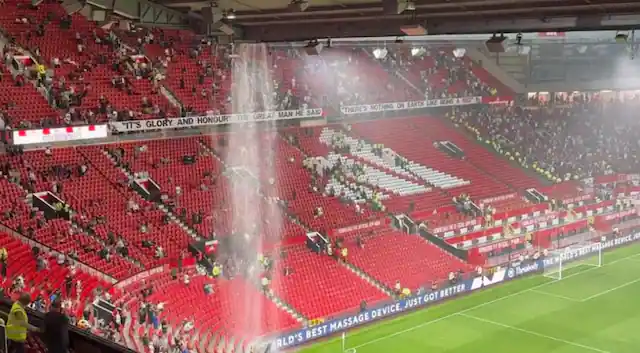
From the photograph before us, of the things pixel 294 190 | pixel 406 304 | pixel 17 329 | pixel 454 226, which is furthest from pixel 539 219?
pixel 17 329

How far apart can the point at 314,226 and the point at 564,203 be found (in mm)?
17200

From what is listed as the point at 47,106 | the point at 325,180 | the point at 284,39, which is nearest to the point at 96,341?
the point at 284,39

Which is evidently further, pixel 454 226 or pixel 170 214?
pixel 454 226

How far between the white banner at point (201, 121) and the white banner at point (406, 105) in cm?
421

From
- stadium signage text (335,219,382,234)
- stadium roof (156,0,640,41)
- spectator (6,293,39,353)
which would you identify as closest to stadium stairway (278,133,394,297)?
stadium signage text (335,219,382,234)

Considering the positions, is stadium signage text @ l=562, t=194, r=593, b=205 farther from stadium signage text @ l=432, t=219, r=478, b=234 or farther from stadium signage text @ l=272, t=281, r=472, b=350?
stadium signage text @ l=272, t=281, r=472, b=350

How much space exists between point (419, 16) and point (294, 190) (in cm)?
1717

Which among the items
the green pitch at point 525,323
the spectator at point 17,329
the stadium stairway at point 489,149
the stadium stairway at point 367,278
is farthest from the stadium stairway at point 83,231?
the stadium stairway at point 489,149

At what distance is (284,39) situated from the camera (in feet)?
58.8

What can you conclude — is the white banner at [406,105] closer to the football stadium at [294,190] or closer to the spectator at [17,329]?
the football stadium at [294,190]

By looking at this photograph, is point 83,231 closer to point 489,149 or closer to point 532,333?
point 532,333

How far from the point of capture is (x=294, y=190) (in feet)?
104

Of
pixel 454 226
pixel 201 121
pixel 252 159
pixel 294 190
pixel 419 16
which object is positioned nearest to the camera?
pixel 419 16

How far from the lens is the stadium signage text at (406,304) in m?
23.6
